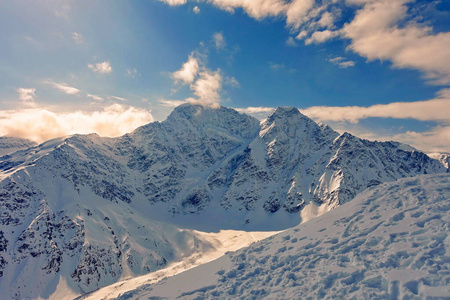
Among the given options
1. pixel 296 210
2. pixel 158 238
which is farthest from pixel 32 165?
pixel 296 210

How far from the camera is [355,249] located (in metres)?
11.9

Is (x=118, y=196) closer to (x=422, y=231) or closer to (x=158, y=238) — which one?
(x=158, y=238)

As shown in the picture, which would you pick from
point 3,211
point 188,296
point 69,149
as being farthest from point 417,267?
point 69,149

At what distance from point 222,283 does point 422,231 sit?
9583 mm

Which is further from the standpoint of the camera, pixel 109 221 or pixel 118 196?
pixel 118 196

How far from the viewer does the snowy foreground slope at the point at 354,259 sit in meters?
9.59

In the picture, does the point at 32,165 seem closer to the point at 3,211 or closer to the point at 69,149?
the point at 69,149

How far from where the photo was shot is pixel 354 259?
1128cm

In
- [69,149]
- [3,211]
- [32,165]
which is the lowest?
[3,211]

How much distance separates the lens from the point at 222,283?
41.2ft

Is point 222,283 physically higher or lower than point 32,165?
lower

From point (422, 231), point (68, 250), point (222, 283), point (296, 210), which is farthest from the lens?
point (296, 210)

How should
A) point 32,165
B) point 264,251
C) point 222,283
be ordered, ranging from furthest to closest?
point 32,165
point 264,251
point 222,283

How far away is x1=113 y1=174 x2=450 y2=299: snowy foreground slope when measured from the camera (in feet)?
31.5
